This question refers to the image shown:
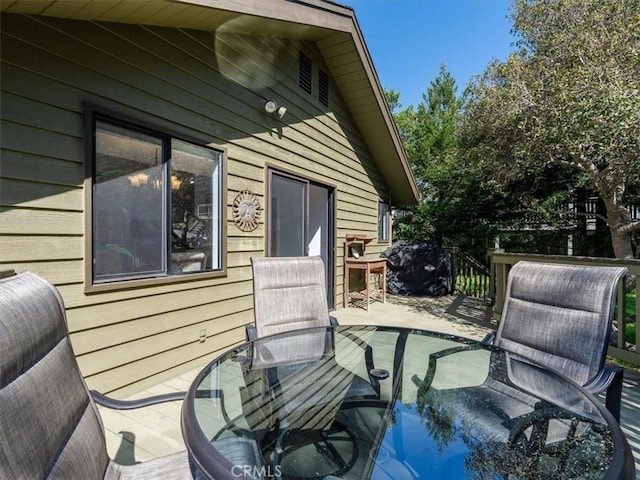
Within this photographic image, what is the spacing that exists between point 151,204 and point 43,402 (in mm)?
2049

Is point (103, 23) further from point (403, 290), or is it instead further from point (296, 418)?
point (403, 290)

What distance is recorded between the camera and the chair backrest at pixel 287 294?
263 centimetres

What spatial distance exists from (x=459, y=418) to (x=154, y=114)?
118 inches

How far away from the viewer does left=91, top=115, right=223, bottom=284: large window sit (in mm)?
2441

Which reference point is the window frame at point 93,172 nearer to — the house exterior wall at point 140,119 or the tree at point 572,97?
the house exterior wall at point 140,119

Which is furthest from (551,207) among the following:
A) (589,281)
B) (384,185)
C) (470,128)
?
(589,281)

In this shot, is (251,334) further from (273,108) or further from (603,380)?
(273,108)

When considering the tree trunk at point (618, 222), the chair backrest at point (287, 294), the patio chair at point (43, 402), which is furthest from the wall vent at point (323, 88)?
the tree trunk at point (618, 222)

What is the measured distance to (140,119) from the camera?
2.64 metres

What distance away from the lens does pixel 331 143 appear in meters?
5.55

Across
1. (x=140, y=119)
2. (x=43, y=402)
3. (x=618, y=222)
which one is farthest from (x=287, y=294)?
(x=618, y=222)

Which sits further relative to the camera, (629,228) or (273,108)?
(629,228)

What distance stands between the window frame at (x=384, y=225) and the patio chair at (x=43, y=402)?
6849 mm

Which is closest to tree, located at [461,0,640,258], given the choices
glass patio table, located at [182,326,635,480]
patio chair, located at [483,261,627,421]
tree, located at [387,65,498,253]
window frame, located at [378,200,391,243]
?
window frame, located at [378,200,391,243]
